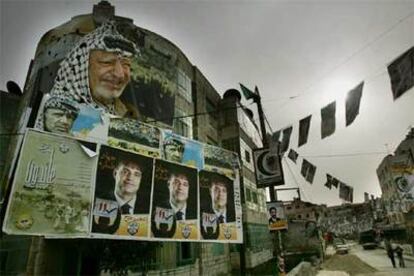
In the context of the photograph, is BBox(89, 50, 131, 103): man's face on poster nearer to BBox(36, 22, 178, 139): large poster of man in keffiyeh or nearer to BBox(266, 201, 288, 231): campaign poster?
BBox(36, 22, 178, 139): large poster of man in keffiyeh

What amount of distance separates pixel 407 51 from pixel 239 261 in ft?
58.2

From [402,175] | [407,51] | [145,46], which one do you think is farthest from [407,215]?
[145,46]

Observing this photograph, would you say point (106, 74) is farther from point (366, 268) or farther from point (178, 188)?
point (366, 268)

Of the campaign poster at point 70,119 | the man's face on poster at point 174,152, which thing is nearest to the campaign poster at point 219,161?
the man's face on poster at point 174,152

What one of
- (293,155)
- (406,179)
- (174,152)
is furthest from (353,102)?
(406,179)

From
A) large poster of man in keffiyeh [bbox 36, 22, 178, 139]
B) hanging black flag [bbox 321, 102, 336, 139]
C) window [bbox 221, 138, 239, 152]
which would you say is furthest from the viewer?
window [bbox 221, 138, 239, 152]

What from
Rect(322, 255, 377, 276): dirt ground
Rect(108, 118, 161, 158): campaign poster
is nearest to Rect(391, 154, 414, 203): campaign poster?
Rect(322, 255, 377, 276): dirt ground

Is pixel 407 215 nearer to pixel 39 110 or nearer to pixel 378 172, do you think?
pixel 378 172

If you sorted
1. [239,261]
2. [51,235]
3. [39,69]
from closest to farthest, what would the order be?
[51,235]
[39,69]
[239,261]

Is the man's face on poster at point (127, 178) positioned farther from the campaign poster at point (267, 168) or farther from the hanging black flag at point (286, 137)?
the hanging black flag at point (286, 137)

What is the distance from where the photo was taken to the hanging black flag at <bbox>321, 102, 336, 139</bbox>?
33.6 feet

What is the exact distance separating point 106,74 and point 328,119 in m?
9.35

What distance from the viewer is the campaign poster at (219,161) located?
40.4ft

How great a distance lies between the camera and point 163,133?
11211 millimetres
